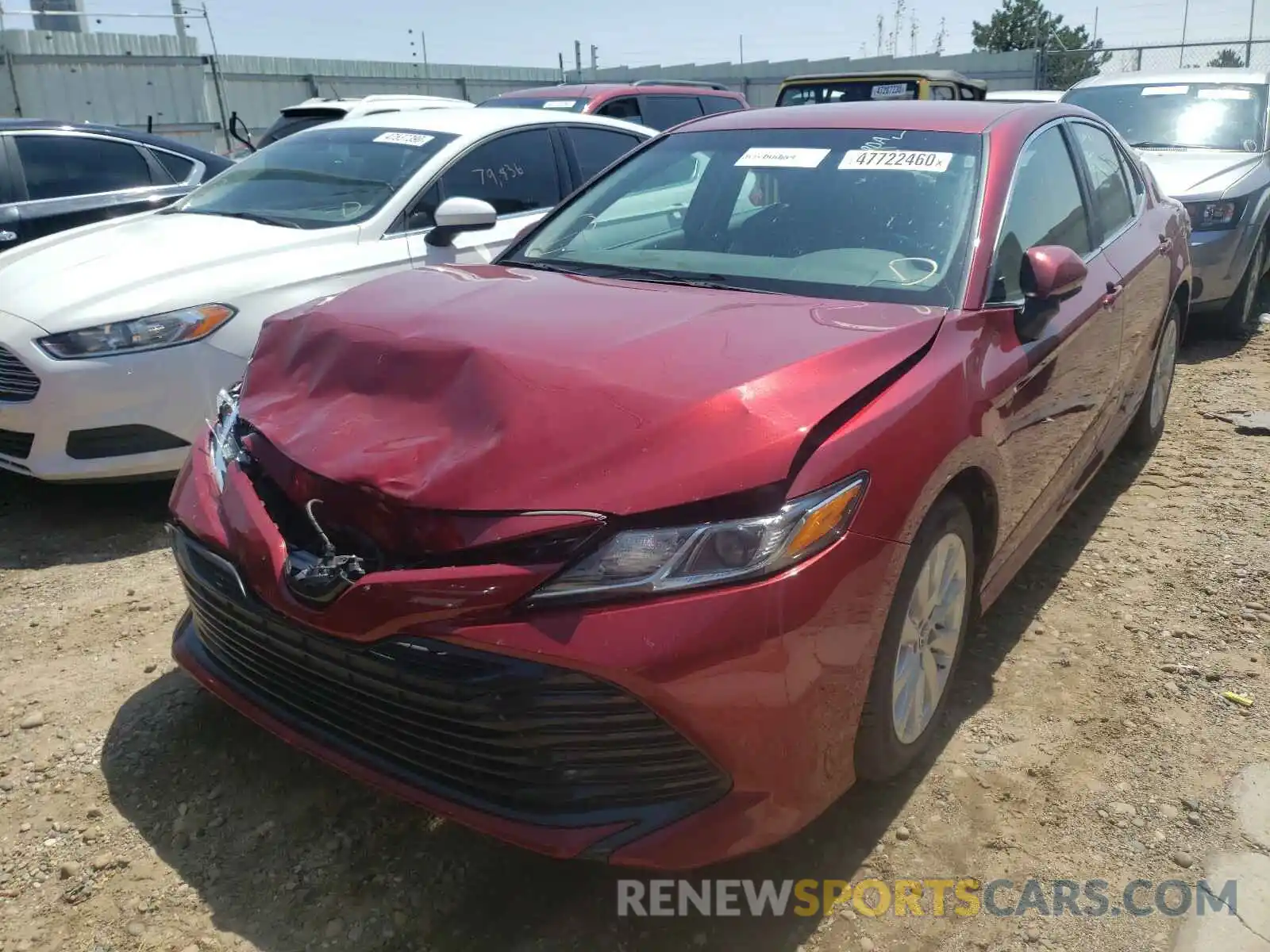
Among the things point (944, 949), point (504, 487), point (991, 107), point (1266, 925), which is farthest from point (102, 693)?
point (991, 107)

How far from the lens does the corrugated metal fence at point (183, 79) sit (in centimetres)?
1767

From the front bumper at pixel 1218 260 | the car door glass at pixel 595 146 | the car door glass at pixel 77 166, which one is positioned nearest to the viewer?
the car door glass at pixel 595 146

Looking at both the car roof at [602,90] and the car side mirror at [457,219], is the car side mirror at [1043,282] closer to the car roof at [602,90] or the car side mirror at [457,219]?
the car side mirror at [457,219]

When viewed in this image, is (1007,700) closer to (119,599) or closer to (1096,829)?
(1096,829)

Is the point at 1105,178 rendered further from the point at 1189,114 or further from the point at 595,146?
the point at 1189,114

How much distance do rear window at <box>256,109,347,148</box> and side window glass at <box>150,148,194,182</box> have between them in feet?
4.44

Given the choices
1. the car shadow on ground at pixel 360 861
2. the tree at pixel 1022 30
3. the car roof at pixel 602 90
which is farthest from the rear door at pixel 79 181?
the tree at pixel 1022 30

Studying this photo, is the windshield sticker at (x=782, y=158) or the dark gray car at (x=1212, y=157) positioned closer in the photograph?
the windshield sticker at (x=782, y=158)

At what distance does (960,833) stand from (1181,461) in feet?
10.2

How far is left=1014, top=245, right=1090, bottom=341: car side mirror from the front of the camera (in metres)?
2.62

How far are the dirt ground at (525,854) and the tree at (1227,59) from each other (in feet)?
55.9

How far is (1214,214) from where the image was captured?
20.6 feet

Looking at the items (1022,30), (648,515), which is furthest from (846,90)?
(1022,30)

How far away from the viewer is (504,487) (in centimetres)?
187
